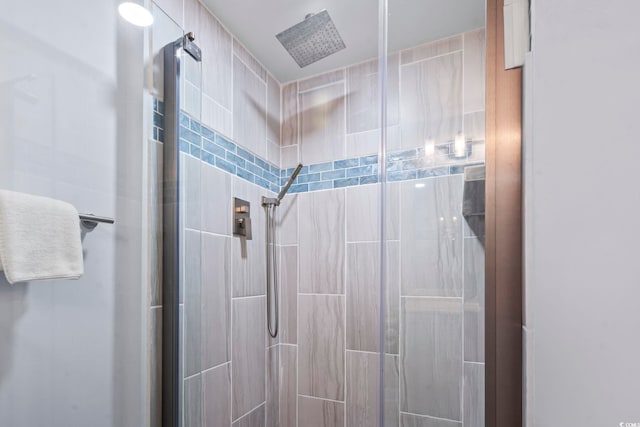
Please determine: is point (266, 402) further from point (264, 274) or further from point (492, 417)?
point (492, 417)

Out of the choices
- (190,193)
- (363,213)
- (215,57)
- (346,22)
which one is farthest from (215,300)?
(346,22)

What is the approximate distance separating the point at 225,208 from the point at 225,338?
0.60m

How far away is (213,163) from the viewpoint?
1.48 m

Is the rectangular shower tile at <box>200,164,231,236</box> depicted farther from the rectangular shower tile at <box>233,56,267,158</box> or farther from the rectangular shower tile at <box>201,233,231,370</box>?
the rectangular shower tile at <box>233,56,267,158</box>

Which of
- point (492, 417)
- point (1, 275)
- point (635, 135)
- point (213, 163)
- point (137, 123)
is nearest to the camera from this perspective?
point (635, 135)

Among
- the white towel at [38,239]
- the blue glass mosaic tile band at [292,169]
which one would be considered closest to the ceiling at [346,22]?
the blue glass mosaic tile band at [292,169]

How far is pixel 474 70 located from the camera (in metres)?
0.74

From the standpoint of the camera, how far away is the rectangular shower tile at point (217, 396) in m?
1.35

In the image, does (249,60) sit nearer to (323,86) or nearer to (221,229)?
(323,86)

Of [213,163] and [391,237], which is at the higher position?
[213,163]

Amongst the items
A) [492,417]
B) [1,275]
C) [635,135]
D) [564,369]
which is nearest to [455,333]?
[492,417]

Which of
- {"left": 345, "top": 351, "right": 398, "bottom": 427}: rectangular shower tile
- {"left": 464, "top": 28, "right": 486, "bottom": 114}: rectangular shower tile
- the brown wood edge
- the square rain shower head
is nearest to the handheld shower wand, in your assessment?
{"left": 345, "top": 351, "right": 398, "bottom": 427}: rectangular shower tile

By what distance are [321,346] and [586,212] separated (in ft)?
5.51

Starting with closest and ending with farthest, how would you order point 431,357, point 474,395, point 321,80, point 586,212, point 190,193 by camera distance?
point 586,212
point 474,395
point 431,357
point 190,193
point 321,80
